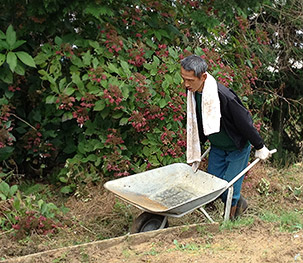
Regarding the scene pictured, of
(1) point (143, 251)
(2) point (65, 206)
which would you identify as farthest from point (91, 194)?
(1) point (143, 251)

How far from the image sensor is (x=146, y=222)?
14.3 ft

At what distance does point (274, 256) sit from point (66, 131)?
9.59 feet

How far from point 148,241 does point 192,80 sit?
4.40 feet

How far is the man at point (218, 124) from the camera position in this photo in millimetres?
4273

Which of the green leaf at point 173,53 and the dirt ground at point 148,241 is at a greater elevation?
the green leaf at point 173,53

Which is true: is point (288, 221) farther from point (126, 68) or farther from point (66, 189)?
point (66, 189)

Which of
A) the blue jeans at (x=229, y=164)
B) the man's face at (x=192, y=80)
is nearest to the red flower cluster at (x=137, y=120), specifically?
the blue jeans at (x=229, y=164)

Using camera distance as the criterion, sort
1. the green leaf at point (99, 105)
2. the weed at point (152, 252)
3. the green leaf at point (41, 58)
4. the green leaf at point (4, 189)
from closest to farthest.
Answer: the weed at point (152, 252), the green leaf at point (4, 189), the green leaf at point (99, 105), the green leaf at point (41, 58)

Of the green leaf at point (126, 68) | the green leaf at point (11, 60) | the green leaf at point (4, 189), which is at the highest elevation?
the green leaf at point (11, 60)

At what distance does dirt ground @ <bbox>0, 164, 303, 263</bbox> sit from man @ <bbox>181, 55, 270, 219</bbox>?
0.53m

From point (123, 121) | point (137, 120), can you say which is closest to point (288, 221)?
point (137, 120)

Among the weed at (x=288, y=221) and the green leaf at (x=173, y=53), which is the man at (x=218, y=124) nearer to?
the weed at (x=288, y=221)

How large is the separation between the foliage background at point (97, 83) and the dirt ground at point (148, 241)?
0.55m

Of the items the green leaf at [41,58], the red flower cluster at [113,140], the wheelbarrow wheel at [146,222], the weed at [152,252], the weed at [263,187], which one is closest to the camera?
the weed at [152,252]
